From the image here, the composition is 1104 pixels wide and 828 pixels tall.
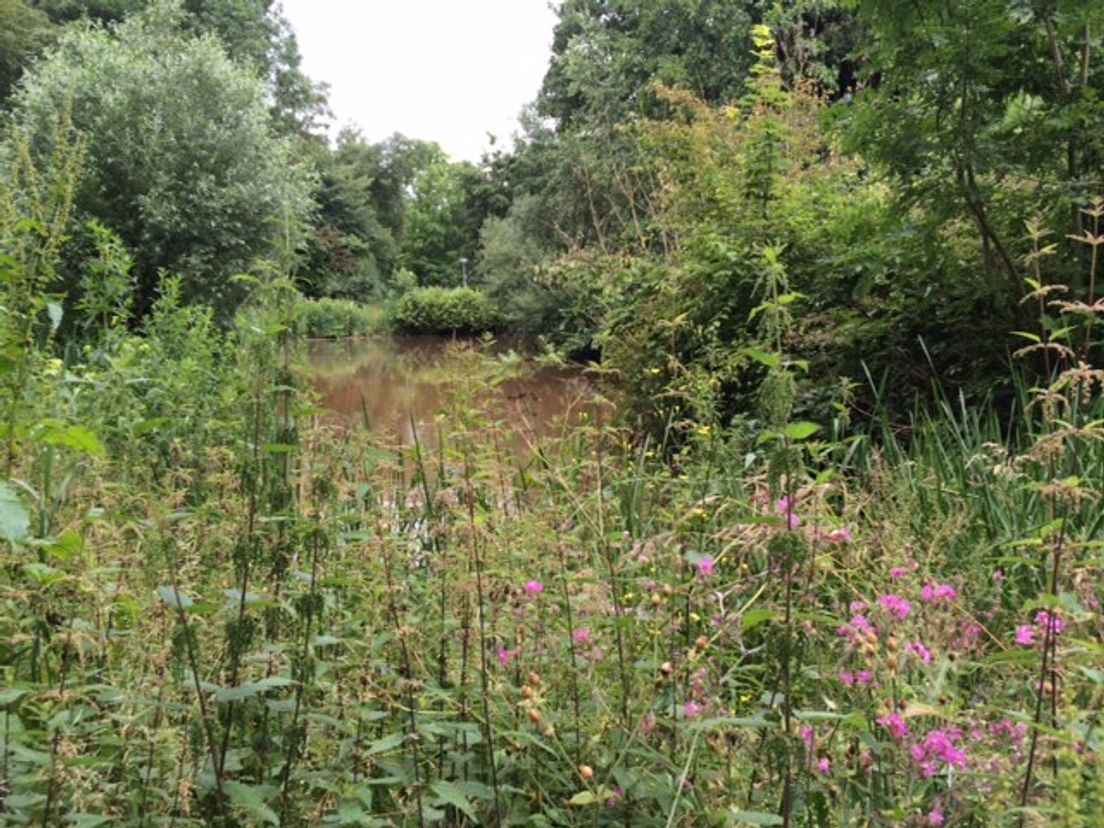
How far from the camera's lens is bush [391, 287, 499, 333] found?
25.5 meters

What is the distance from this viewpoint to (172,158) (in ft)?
38.4

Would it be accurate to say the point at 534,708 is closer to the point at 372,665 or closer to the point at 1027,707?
the point at 372,665

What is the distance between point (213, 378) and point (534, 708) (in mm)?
4425

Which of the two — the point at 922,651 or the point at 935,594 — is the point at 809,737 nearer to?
the point at 922,651

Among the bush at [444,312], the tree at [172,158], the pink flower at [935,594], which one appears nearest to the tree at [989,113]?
the pink flower at [935,594]

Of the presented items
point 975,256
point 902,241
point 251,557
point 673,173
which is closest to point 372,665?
point 251,557

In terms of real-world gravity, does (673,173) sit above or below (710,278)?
above

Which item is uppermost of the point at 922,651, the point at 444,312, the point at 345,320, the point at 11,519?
the point at 444,312

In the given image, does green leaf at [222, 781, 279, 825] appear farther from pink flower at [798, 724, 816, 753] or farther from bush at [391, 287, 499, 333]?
bush at [391, 287, 499, 333]

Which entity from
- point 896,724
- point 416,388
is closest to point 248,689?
point 896,724

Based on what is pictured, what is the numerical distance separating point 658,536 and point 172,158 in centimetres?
1239

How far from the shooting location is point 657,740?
53.8 inches

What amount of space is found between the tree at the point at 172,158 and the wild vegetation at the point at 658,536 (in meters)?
6.49

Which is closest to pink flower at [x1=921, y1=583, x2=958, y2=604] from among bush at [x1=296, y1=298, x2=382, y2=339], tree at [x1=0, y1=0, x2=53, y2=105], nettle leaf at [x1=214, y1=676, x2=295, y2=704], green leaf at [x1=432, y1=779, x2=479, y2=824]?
green leaf at [x1=432, y1=779, x2=479, y2=824]
